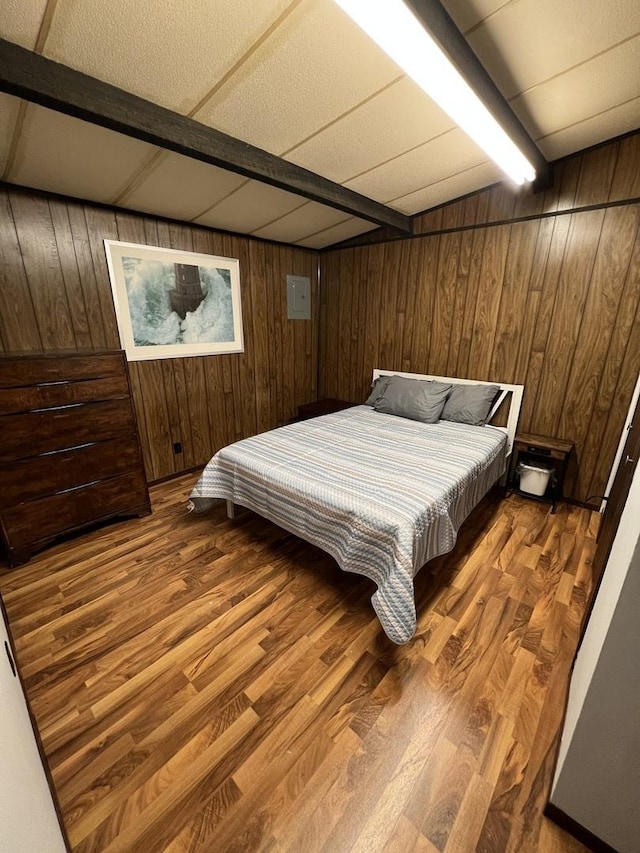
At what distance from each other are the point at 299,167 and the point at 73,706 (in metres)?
2.97

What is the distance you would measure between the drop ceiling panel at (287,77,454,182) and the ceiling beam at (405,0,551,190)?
23 cm

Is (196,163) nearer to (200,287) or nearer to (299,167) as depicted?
(299,167)

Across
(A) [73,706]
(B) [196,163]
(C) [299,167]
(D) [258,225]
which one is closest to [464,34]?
(C) [299,167]

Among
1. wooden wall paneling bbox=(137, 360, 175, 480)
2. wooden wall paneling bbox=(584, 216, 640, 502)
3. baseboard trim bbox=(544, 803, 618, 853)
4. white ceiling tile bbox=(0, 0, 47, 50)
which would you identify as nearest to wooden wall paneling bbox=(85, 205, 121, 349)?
wooden wall paneling bbox=(137, 360, 175, 480)

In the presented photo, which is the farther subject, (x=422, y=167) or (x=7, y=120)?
(x=422, y=167)

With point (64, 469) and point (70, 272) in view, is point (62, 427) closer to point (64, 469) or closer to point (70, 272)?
point (64, 469)

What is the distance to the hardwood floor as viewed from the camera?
1.01 meters

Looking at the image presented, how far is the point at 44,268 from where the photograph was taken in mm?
2227

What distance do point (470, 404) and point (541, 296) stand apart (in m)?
0.98

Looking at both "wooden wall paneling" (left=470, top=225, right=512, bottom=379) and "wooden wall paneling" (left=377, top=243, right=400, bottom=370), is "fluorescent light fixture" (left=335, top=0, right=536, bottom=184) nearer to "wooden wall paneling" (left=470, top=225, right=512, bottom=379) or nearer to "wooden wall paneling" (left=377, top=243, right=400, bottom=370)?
"wooden wall paneling" (left=470, top=225, right=512, bottom=379)

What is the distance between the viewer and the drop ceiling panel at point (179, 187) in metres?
2.00

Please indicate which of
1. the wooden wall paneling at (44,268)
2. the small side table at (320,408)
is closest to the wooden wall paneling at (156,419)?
the wooden wall paneling at (44,268)

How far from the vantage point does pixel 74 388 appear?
2070mm

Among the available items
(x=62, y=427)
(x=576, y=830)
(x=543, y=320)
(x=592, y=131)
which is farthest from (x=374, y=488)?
(x=592, y=131)
